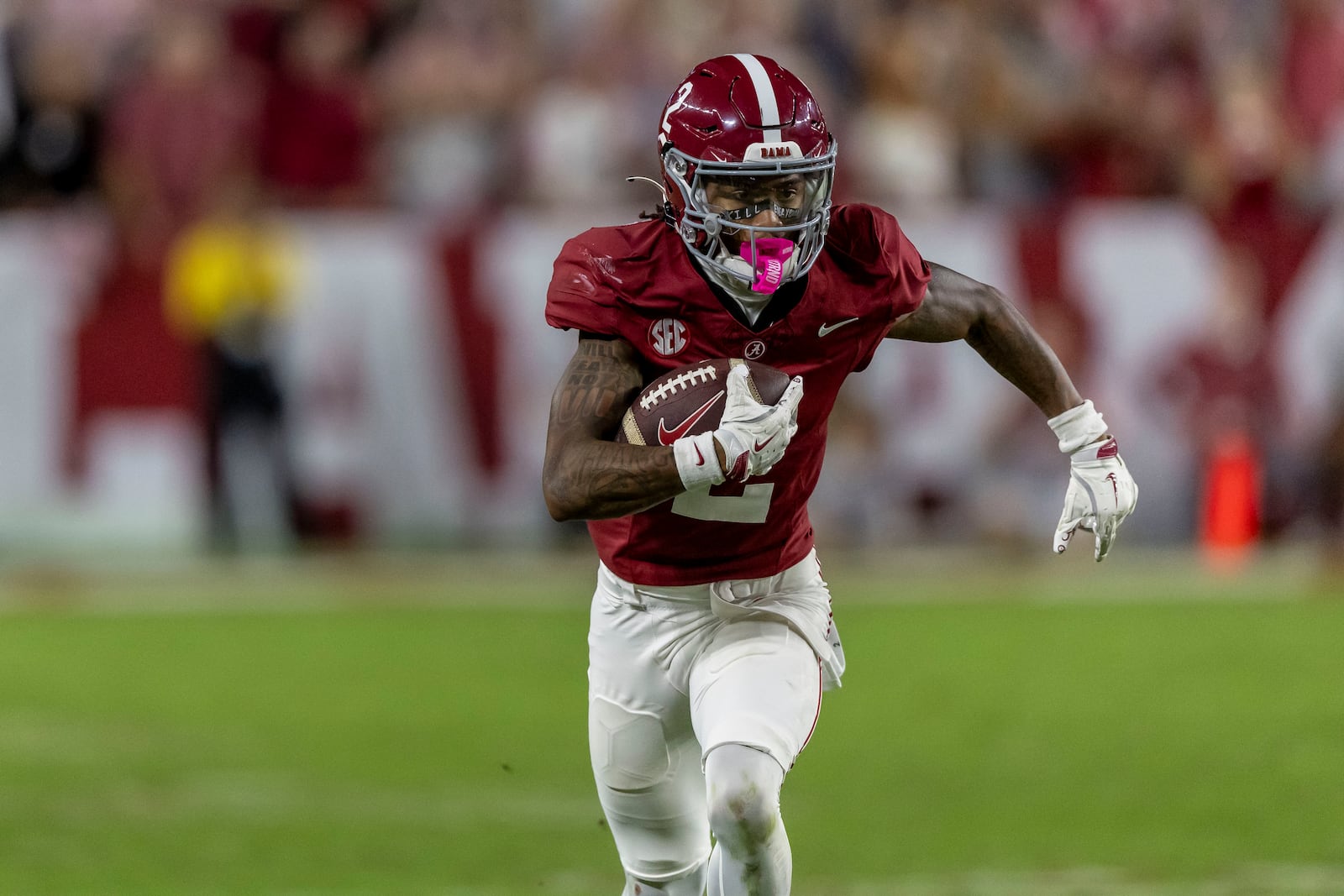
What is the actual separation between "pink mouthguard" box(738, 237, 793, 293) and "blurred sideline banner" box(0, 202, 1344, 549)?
23.7 feet

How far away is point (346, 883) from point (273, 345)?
6.06m

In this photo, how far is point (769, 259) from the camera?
398cm

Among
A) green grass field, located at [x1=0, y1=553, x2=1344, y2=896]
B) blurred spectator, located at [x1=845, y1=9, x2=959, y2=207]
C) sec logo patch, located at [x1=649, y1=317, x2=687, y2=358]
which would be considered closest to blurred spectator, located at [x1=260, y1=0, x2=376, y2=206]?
green grass field, located at [x1=0, y1=553, x2=1344, y2=896]

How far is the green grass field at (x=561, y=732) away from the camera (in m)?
5.81

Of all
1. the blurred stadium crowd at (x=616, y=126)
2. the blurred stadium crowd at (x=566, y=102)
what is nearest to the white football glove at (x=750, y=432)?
the blurred stadium crowd at (x=616, y=126)

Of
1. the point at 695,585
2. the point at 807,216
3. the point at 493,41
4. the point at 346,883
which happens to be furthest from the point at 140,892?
the point at 493,41

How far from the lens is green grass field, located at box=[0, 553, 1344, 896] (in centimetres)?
581

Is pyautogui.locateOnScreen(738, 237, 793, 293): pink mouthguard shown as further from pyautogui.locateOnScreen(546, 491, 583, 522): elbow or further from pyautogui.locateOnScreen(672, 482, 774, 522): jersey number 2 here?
pyautogui.locateOnScreen(546, 491, 583, 522): elbow

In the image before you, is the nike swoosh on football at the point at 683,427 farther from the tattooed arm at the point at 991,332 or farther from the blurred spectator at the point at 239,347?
the blurred spectator at the point at 239,347

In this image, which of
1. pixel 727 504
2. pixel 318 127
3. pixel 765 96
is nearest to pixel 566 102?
pixel 318 127

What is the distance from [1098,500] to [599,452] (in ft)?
3.61

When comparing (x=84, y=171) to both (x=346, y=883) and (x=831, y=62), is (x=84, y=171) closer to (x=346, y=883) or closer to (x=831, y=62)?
(x=831, y=62)

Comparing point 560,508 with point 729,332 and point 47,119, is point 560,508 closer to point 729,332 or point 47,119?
point 729,332

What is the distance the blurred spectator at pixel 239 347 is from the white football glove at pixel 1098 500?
7.40m
